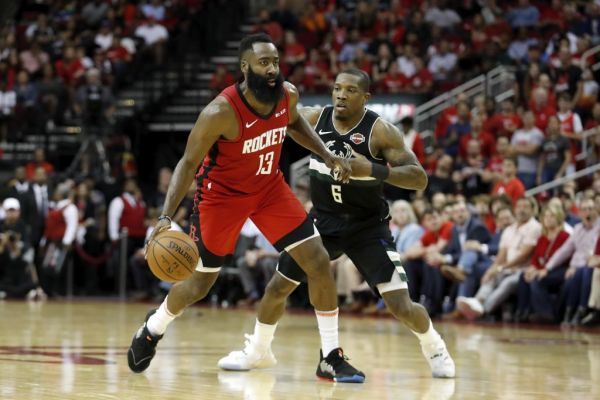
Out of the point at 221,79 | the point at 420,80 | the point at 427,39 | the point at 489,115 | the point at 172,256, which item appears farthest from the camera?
the point at 221,79

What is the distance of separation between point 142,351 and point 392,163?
6.36 feet

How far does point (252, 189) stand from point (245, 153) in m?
0.24

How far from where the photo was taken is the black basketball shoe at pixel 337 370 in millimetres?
6719

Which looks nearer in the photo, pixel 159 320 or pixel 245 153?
pixel 245 153

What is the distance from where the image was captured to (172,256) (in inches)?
246

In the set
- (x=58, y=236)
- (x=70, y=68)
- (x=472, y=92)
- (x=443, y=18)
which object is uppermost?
(x=443, y=18)

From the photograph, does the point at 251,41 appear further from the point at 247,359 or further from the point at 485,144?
the point at 485,144

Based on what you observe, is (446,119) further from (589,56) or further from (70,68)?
(70,68)

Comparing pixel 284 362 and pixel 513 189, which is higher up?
pixel 513 189

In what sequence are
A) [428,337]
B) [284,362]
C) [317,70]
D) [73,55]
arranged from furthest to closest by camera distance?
[73,55] < [317,70] < [284,362] < [428,337]

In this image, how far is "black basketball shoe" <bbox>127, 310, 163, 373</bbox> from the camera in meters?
6.80

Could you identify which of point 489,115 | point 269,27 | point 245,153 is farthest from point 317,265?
point 269,27

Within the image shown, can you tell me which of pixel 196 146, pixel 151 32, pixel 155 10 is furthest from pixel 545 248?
pixel 155 10

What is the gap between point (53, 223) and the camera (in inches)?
673
